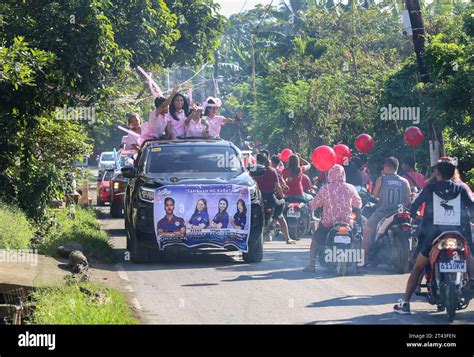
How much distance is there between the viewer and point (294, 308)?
1177cm

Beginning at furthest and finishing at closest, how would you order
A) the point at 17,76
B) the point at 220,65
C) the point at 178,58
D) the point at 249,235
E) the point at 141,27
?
the point at 220,65 → the point at 178,58 → the point at 141,27 → the point at 249,235 → the point at 17,76

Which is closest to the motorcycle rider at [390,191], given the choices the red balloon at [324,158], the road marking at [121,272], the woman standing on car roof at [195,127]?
the red balloon at [324,158]

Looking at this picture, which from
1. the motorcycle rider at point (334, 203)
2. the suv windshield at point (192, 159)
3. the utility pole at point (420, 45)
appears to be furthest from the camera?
the utility pole at point (420, 45)

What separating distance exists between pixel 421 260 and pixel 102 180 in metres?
23.3

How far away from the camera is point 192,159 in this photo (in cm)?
1692

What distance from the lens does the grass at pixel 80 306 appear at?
1034 cm

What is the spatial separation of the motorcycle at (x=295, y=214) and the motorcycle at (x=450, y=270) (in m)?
10.2

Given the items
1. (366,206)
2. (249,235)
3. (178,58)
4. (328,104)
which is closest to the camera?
(249,235)

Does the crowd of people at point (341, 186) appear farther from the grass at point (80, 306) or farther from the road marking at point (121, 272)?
the grass at point (80, 306)

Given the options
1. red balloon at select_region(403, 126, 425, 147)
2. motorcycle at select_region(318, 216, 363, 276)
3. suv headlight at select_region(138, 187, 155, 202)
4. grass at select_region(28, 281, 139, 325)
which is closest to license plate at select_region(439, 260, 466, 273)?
grass at select_region(28, 281, 139, 325)

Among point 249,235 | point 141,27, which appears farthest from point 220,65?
point 249,235

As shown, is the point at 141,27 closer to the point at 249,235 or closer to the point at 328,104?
the point at 328,104

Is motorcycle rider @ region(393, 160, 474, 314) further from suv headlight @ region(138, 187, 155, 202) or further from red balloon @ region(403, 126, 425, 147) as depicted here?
red balloon @ region(403, 126, 425, 147)

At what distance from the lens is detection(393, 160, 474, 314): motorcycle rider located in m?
11.3
